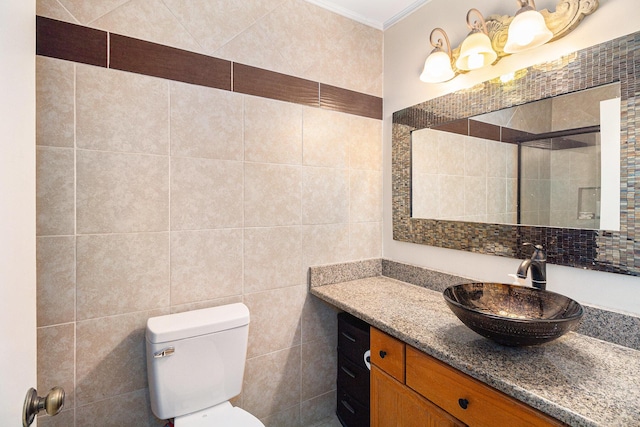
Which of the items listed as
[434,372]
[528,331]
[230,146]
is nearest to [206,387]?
[434,372]

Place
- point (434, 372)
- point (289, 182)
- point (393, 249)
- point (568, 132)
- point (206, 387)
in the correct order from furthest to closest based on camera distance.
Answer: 1. point (393, 249)
2. point (289, 182)
3. point (206, 387)
4. point (568, 132)
5. point (434, 372)

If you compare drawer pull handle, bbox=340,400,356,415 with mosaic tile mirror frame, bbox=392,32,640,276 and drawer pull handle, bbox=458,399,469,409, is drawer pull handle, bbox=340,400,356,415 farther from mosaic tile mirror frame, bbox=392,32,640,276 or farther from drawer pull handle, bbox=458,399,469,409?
mosaic tile mirror frame, bbox=392,32,640,276

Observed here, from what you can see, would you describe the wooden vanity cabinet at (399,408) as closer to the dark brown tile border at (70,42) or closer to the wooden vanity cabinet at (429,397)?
the wooden vanity cabinet at (429,397)

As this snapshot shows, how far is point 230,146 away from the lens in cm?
158

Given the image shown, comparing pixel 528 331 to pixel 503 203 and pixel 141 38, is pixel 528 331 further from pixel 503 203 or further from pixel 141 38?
pixel 141 38

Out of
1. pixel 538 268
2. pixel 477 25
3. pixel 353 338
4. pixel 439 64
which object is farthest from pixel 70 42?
pixel 538 268

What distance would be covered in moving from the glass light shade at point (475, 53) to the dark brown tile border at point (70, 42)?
1.61 meters

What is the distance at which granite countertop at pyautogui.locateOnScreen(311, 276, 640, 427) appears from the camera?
773 millimetres

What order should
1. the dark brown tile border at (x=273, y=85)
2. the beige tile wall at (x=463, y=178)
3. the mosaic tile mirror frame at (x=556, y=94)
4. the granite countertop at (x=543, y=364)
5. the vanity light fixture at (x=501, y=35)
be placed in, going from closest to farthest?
the granite countertop at (x=543, y=364) < the mosaic tile mirror frame at (x=556, y=94) < the vanity light fixture at (x=501, y=35) < the beige tile wall at (x=463, y=178) < the dark brown tile border at (x=273, y=85)

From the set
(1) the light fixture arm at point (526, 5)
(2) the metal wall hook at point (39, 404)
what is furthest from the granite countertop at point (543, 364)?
(1) the light fixture arm at point (526, 5)

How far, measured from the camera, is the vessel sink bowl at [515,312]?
0.93 m

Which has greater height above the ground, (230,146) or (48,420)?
(230,146)

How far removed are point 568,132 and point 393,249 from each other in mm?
1114

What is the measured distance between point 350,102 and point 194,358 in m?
1.65
